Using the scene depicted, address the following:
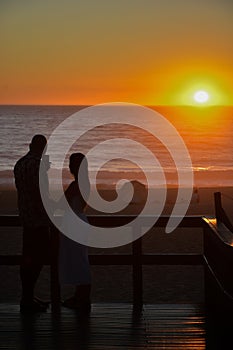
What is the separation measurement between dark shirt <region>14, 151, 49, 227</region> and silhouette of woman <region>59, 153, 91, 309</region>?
290 mm

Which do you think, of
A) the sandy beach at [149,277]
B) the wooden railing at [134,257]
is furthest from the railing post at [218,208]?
the sandy beach at [149,277]

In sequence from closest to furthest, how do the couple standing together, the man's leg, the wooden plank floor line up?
the wooden plank floor → the couple standing together → the man's leg

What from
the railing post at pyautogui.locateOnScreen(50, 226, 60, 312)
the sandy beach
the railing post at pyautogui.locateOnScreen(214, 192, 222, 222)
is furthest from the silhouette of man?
the sandy beach

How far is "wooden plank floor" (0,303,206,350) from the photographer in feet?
19.1

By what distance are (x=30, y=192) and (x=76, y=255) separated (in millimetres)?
820

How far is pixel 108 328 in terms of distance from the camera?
6.36 m

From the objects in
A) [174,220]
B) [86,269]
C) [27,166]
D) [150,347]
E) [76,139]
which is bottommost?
[150,347]

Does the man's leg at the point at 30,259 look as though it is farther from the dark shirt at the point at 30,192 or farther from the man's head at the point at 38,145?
the man's head at the point at 38,145

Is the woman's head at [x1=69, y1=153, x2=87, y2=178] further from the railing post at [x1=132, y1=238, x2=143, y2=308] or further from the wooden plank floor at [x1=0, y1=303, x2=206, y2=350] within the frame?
the wooden plank floor at [x1=0, y1=303, x2=206, y2=350]

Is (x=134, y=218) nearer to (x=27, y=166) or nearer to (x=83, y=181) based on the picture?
(x=83, y=181)

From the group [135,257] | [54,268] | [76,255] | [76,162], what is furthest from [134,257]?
[76,162]

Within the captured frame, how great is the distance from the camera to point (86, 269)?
23.2ft

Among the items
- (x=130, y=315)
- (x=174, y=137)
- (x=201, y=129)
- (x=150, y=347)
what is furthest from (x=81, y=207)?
(x=201, y=129)

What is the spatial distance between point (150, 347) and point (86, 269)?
1.57 m
